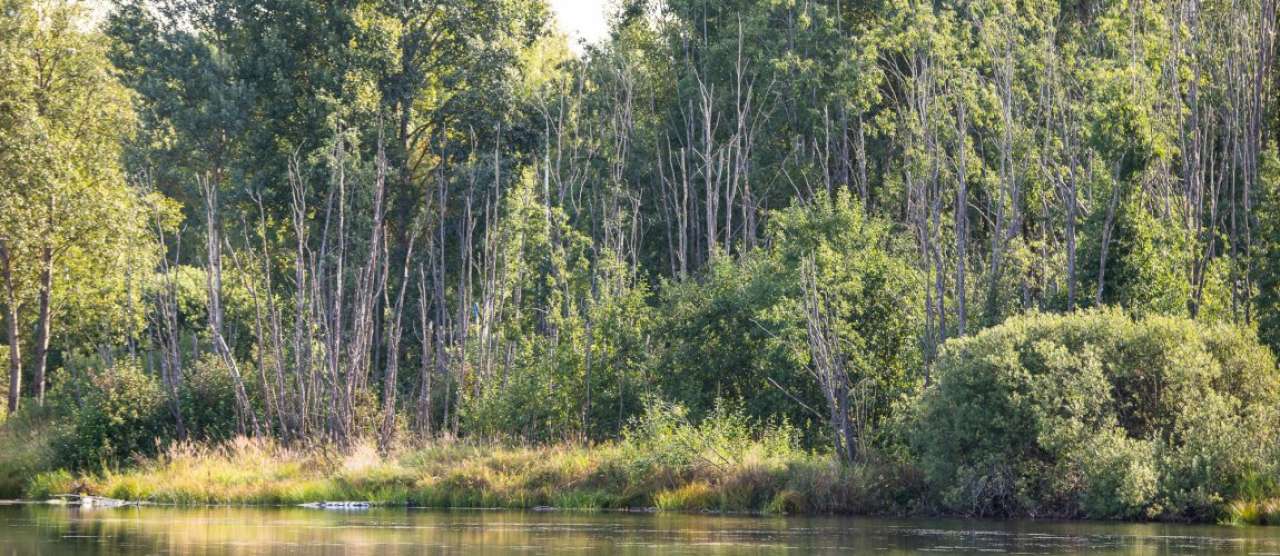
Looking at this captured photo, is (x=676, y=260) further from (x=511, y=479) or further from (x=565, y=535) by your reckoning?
(x=565, y=535)

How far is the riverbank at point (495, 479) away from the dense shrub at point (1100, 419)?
7.12 ft

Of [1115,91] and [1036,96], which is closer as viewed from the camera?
[1115,91]

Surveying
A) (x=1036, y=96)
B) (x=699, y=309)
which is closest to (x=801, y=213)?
(x=699, y=309)

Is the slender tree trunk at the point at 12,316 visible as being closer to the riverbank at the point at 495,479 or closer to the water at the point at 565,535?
the riverbank at the point at 495,479

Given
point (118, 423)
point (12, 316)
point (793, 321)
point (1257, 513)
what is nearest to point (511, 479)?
point (793, 321)

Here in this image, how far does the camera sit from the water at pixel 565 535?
22.0 m

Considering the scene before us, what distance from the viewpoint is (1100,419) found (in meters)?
28.4

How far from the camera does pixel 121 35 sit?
166ft

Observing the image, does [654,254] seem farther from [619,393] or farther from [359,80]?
[619,393]

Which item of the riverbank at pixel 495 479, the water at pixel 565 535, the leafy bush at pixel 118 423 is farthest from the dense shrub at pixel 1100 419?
the leafy bush at pixel 118 423

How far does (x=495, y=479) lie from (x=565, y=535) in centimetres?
931

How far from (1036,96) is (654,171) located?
47.1 ft

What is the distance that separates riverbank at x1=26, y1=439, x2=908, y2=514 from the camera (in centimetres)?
3127

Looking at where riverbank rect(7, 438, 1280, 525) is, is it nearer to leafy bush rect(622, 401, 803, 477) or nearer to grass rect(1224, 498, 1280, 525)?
leafy bush rect(622, 401, 803, 477)
